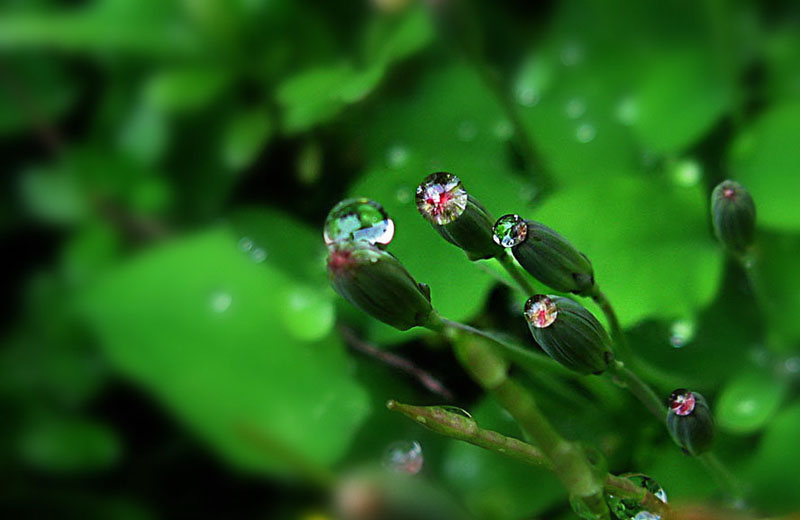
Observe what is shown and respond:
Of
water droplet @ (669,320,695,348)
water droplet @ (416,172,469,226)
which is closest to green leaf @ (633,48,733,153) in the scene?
water droplet @ (669,320,695,348)

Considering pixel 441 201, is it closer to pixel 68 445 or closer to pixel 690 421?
pixel 690 421

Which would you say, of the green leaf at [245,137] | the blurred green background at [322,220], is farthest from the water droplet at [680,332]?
the green leaf at [245,137]

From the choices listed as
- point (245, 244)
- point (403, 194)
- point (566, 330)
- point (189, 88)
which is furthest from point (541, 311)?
point (189, 88)

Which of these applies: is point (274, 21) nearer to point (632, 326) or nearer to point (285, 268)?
point (285, 268)

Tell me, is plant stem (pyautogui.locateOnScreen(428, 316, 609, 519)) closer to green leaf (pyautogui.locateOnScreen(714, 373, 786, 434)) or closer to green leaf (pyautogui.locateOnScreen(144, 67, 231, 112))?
green leaf (pyautogui.locateOnScreen(714, 373, 786, 434))

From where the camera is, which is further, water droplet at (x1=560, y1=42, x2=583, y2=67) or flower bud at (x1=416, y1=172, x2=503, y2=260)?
water droplet at (x1=560, y1=42, x2=583, y2=67)

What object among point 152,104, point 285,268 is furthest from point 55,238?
point 285,268

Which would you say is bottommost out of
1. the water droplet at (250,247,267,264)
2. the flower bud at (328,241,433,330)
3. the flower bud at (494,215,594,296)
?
the flower bud at (328,241,433,330)

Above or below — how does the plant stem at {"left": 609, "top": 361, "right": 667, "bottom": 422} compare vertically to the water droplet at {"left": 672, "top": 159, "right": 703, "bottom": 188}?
below
